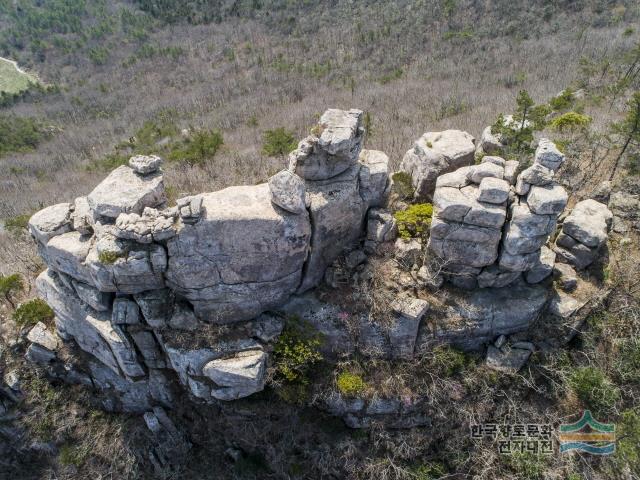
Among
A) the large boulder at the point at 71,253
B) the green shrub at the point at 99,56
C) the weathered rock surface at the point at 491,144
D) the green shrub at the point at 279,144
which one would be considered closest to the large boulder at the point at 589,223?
the weathered rock surface at the point at 491,144

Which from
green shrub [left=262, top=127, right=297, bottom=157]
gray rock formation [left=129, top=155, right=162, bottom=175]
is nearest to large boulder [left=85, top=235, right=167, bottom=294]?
gray rock formation [left=129, top=155, right=162, bottom=175]

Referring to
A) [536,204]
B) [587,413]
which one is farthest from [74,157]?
[587,413]

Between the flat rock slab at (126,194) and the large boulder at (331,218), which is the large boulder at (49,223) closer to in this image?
the flat rock slab at (126,194)

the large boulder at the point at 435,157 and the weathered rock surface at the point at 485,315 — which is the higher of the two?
the large boulder at the point at 435,157

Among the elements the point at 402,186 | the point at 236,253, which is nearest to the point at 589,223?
the point at 402,186

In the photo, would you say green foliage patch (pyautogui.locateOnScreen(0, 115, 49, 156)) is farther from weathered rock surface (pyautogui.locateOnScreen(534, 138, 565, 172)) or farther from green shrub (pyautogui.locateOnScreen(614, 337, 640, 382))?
green shrub (pyautogui.locateOnScreen(614, 337, 640, 382))

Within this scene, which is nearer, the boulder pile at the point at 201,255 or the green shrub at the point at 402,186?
the boulder pile at the point at 201,255

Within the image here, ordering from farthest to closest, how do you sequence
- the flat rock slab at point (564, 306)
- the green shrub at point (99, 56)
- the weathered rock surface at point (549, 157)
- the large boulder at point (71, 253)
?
the green shrub at point (99, 56), the flat rock slab at point (564, 306), the large boulder at point (71, 253), the weathered rock surface at point (549, 157)

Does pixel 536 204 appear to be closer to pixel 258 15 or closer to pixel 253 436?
pixel 253 436

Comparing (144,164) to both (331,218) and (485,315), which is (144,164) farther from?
(485,315)
